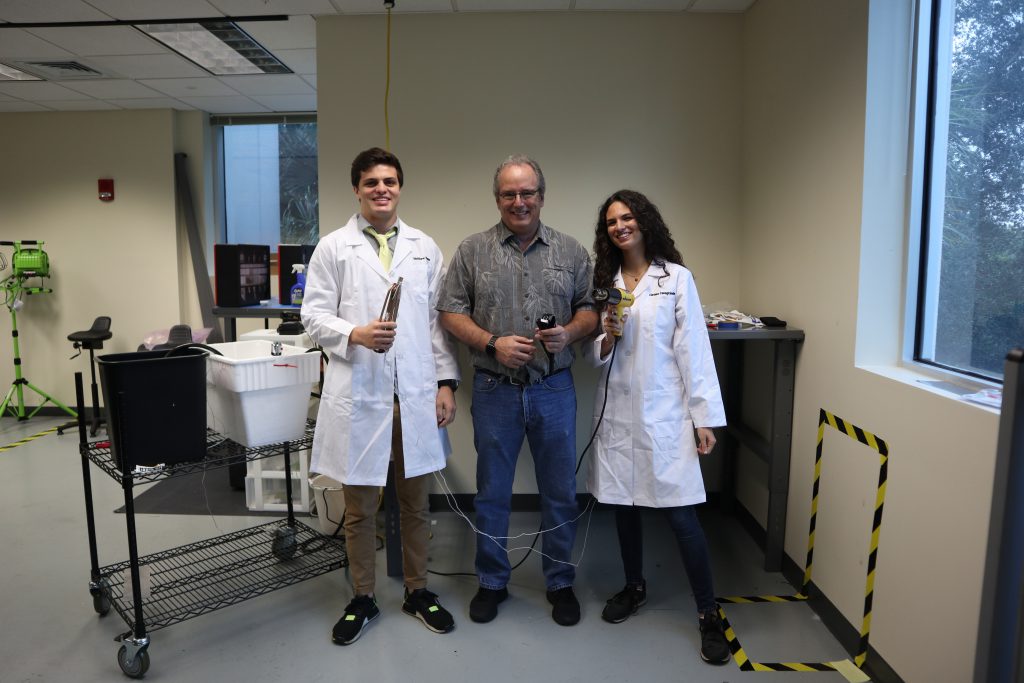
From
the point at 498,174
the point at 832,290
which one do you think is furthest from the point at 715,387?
the point at 498,174

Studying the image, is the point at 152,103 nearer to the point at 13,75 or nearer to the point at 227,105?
the point at 227,105

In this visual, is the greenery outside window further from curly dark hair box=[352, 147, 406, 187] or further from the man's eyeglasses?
the man's eyeglasses

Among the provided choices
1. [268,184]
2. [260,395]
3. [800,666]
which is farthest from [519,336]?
[268,184]

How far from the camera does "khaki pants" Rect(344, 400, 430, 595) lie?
7.03 feet

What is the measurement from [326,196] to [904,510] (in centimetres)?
258

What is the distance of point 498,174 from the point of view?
2.11 metres

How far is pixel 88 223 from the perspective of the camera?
514cm

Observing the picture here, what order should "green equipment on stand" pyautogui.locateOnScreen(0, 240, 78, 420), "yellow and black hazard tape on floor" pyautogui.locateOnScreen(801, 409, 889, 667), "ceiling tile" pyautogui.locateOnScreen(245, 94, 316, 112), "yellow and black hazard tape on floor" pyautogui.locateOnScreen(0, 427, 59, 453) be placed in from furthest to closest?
"green equipment on stand" pyautogui.locateOnScreen(0, 240, 78, 420)
"ceiling tile" pyautogui.locateOnScreen(245, 94, 316, 112)
"yellow and black hazard tape on floor" pyautogui.locateOnScreen(0, 427, 59, 453)
"yellow and black hazard tape on floor" pyautogui.locateOnScreen(801, 409, 889, 667)

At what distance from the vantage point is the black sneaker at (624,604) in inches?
86.7

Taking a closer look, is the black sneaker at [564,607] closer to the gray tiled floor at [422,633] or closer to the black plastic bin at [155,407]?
the gray tiled floor at [422,633]

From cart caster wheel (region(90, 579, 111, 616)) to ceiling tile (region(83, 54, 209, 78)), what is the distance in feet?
9.62

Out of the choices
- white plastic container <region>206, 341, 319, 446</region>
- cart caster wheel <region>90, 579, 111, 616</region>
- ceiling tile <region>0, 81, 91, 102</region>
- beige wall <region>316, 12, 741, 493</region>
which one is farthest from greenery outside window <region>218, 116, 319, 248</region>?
cart caster wheel <region>90, 579, 111, 616</region>

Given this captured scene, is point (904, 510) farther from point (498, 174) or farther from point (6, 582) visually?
point (6, 582)

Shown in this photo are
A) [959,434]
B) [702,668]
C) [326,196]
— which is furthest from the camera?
[326,196]
